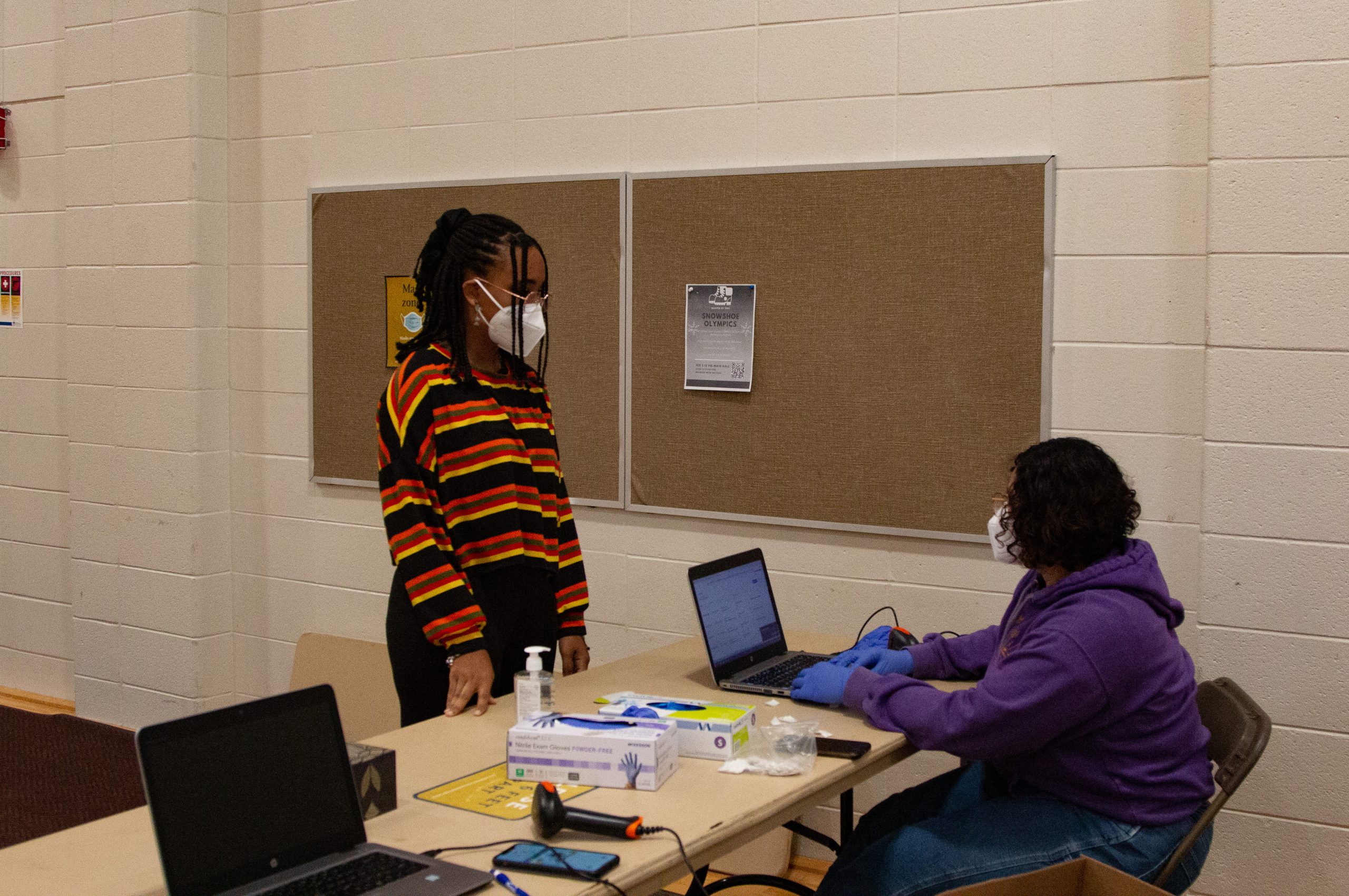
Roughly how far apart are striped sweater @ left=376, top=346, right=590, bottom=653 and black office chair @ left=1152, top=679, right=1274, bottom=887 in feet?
3.75

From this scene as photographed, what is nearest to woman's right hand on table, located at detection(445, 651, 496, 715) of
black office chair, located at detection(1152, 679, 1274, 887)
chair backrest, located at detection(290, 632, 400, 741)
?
black office chair, located at detection(1152, 679, 1274, 887)

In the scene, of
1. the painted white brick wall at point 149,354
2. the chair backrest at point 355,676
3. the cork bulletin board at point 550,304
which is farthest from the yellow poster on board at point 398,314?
the chair backrest at point 355,676

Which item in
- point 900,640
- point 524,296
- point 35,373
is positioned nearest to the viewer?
point 524,296

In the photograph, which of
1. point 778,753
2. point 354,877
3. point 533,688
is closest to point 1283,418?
point 778,753

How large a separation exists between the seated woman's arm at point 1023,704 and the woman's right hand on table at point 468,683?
0.71 metres

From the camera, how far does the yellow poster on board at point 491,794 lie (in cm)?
161

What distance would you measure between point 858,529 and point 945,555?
229 mm

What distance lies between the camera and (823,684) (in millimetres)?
2117

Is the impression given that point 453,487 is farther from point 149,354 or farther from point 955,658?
point 149,354

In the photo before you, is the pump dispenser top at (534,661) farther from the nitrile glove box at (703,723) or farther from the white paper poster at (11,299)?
the white paper poster at (11,299)

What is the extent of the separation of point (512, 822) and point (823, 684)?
0.72 meters

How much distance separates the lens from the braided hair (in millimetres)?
2207

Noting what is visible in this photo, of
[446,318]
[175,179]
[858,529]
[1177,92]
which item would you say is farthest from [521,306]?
[175,179]

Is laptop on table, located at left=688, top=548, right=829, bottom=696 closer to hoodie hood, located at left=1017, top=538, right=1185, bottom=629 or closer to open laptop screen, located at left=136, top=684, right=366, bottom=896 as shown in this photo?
hoodie hood, located at left=1017, top=538, right=1185, bottom=629
